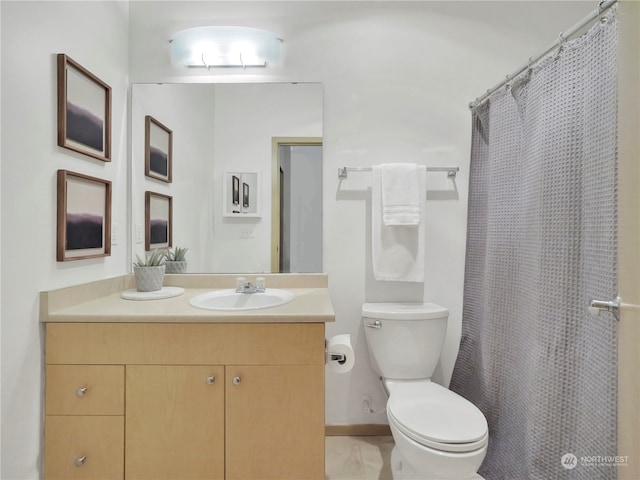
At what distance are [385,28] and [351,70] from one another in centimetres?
29

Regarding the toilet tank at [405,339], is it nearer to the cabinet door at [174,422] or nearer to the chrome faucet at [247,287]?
the chrome faucet at [247,287]

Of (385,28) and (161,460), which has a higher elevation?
(385,28)

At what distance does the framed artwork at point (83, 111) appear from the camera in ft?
4.70

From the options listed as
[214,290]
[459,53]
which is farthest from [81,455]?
[459,53]

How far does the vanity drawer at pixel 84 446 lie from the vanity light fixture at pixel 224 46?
1.73 meters

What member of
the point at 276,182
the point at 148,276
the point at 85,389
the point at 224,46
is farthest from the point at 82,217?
the point at 224,46

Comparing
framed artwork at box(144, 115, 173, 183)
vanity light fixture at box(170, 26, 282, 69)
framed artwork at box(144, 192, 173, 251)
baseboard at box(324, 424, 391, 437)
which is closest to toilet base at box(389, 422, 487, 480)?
baseboard at box(324, 424, 391, 437)

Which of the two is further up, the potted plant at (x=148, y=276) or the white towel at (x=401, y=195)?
the white towel at (x=401, y=195)

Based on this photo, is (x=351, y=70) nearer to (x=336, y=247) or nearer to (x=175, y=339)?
(x=336, y=247)

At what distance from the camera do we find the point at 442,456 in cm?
129

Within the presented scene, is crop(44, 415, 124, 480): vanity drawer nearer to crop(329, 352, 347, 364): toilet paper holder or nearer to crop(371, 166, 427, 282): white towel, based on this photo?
crop(329, 352, 347, 364): toilet paper holder

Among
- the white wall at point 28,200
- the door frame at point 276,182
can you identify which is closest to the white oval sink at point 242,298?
the door frame at point 276,182

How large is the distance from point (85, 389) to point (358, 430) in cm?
135

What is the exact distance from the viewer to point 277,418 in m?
1.38
